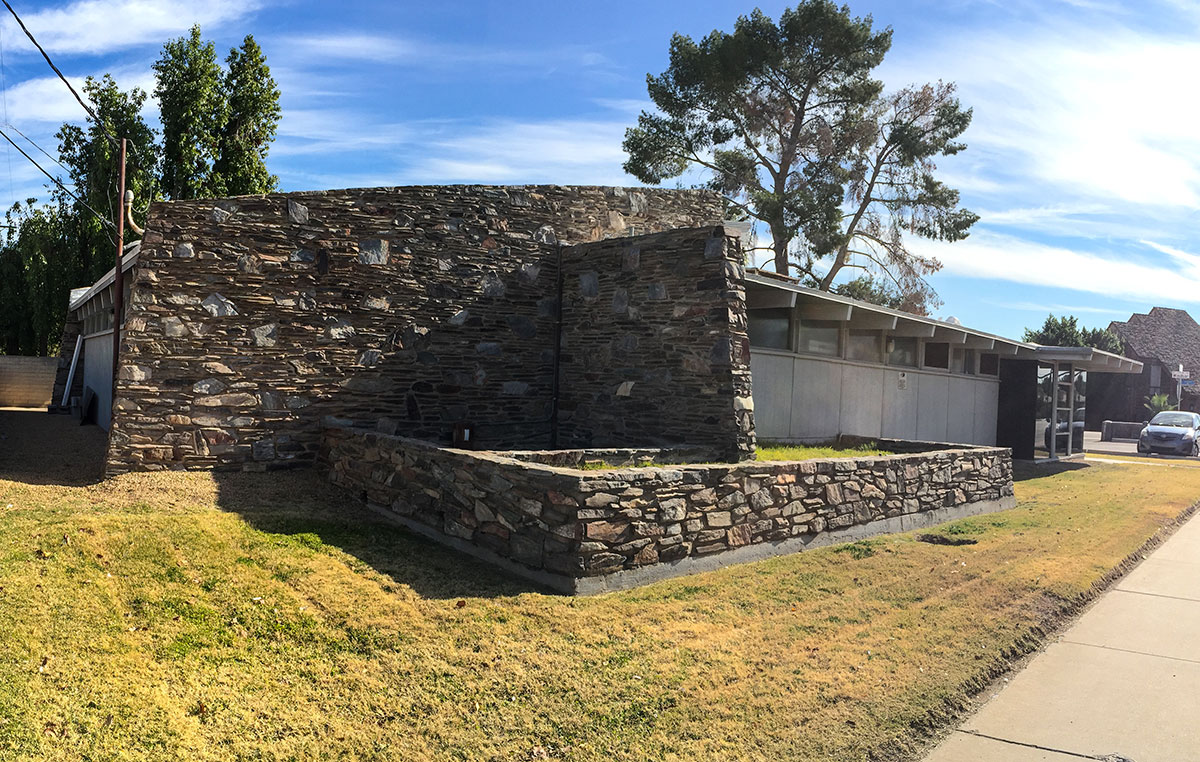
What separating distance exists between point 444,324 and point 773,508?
5.27m

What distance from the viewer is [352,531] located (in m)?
7.83

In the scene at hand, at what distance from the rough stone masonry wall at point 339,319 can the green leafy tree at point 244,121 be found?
19.9 m

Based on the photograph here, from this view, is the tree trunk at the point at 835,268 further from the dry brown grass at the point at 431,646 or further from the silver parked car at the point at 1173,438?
the dry brown grass at the point at 431,646

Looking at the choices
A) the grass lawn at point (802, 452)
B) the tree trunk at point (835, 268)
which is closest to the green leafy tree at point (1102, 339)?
the tree trunk at point (835, 268)

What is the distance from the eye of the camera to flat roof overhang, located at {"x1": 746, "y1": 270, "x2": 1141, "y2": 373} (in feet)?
37.8

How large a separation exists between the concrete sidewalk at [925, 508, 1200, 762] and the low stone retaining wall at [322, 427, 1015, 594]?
254cm

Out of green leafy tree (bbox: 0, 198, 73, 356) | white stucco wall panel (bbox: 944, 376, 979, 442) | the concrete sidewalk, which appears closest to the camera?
the concrete sidewalk

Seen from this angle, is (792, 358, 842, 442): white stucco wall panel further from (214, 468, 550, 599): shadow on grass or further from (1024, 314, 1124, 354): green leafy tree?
(1024, 314, 1124, 354): green leafy tree

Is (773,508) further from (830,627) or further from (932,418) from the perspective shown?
(932,418)

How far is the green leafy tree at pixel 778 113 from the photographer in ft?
77.1

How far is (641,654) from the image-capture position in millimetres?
5297

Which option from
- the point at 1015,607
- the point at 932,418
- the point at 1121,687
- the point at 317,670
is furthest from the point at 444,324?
the point at 932,418

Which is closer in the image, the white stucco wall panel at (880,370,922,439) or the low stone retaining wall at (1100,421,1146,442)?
the white stucco wall panel at (880,370,922,439)

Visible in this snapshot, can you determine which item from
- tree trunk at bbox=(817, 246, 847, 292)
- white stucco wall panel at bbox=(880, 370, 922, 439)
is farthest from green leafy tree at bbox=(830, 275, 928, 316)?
white stucco wall panel at bbox=(880, 370, 922, 439)
